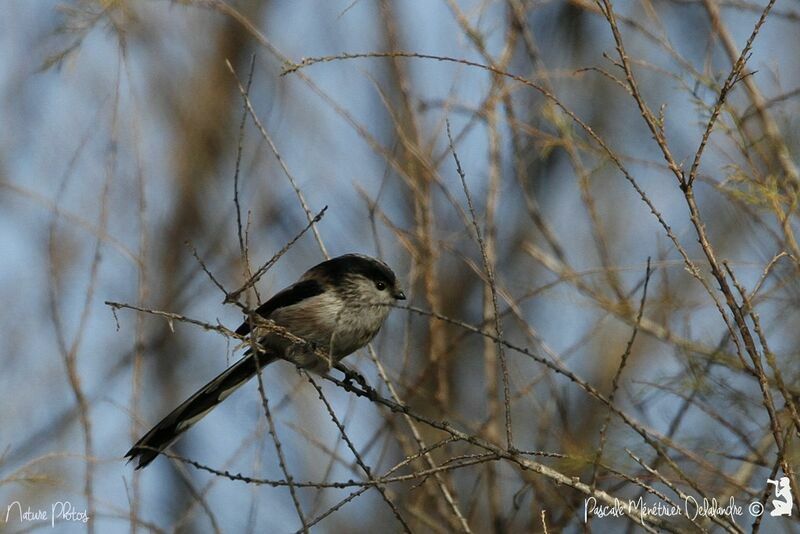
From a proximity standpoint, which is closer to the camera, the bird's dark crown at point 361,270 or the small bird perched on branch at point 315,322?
the small bird perched on branch at point 315,322

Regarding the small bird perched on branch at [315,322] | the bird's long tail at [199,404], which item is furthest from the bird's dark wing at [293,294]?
the bird's long tail at [199,404]

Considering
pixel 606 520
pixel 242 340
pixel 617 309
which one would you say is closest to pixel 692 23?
pixel 606 520

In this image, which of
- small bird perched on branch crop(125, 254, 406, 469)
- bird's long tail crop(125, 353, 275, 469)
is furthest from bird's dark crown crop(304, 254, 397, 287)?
bird's long tail crop(125, 353, 275, 469)

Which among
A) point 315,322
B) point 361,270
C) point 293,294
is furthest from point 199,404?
point 361,270

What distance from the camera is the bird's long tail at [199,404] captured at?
4035mm

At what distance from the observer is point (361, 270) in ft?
15.5

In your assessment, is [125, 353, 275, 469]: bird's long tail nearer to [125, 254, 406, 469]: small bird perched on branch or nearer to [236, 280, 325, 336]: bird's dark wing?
[125, 254, 406, 469]: small bird perched on branch

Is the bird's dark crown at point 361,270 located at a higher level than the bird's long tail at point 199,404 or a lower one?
higher

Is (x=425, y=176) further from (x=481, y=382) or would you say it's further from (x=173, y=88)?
(x=173, y=88)

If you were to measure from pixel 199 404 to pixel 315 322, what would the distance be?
645mm

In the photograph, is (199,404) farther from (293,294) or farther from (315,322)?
(293,294)

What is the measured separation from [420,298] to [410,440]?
1.88 m

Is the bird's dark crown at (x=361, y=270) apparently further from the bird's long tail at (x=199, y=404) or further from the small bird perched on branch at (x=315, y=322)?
the bird's long tail at (x=199, y=404)

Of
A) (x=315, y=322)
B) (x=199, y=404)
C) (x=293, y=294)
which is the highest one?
(x=293, y=294)
